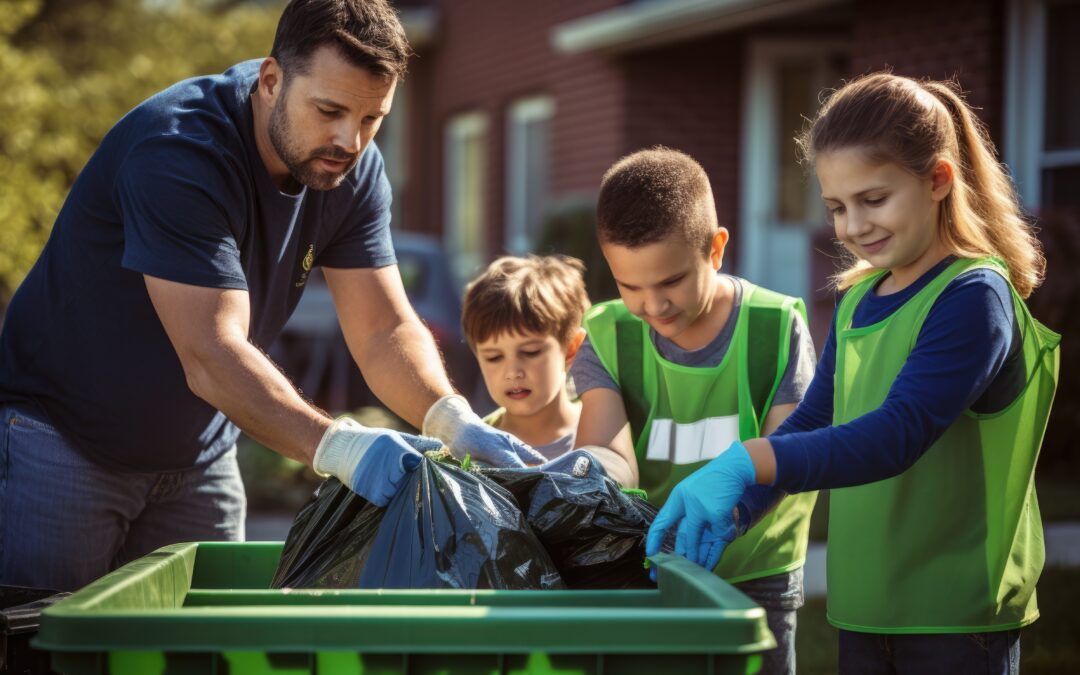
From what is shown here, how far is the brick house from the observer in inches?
305

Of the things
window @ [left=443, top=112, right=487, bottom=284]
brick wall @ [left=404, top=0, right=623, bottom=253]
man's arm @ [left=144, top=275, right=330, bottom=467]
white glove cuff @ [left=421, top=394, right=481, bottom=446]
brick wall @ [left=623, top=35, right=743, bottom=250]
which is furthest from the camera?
window @ [left=443, top=112, right=487, bottom=284]

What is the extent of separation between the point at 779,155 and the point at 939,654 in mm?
8747

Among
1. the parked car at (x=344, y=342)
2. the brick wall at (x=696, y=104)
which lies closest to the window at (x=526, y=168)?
the brick wall at (x=696, y=104)

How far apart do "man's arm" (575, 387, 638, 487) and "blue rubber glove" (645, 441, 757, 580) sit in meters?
0.52

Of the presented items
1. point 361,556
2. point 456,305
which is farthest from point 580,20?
point 361,556

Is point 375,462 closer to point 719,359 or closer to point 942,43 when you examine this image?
point 719,359

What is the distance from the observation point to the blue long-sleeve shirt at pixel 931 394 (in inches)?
76.4

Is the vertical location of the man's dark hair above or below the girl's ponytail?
above

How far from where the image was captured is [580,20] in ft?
38.6

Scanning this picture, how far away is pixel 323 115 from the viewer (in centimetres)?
264

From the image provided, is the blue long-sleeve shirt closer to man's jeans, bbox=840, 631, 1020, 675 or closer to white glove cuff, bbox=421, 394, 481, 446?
man's jeans, bbox=840, 631, 1020, 675

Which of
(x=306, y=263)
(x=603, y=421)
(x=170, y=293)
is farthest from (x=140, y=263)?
(x=603, y=421)

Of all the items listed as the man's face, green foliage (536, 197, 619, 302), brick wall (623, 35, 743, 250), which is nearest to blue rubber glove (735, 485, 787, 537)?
the man's face

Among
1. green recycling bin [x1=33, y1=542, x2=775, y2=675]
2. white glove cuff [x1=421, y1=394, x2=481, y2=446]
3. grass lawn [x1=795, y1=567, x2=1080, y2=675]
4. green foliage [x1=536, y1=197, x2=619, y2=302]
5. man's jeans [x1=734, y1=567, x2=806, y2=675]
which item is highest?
green foliage [x1=536, y1=197, x2=619, y2=302]
